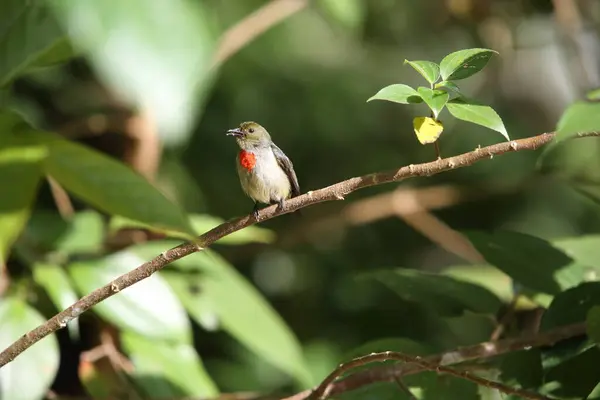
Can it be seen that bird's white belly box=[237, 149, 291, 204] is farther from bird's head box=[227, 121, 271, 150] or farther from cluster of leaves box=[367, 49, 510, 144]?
cluster of leaves box=[367, 49, 510, 144]

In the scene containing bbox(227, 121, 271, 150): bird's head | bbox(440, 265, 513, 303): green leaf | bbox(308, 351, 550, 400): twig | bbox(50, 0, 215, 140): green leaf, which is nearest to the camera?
bbox(50, 0, 215, 140): green leaf

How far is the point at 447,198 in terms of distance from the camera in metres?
1.57

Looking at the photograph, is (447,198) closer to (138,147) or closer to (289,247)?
(289,247)

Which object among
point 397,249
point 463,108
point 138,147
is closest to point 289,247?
point 397,249

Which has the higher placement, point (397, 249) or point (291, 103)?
point (291, 103)

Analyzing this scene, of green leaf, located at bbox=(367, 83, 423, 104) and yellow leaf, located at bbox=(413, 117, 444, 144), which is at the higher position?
green leaf, located at bbox=(367, 83, 423, 104)

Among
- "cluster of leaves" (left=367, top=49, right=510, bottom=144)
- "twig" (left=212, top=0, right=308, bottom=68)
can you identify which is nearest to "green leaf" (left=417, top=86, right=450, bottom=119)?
"cluster of leaves" (left=367, top=49, right=510, bottom=144)

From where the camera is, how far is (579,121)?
521 millimetres

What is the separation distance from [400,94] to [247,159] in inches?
12.5

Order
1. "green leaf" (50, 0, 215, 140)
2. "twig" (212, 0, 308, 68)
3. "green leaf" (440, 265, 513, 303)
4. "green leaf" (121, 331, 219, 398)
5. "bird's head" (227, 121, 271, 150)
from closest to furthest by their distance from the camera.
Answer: "green leaf" (50, 0, 215, 140), "bird's head" (227, 121, 271, 150), "green leaf" (121, 331, 219, 398), "green leaf" (440, 265, 513, 303), "twig" (212, 0, 308, 68)

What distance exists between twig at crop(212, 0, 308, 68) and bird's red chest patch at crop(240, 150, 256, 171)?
0.56 meters

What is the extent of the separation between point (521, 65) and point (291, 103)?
2.14 ft

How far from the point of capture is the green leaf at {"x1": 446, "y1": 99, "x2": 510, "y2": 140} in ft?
1.69

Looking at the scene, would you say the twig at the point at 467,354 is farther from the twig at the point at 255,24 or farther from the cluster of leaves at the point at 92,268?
the twig at the point at 255,24
